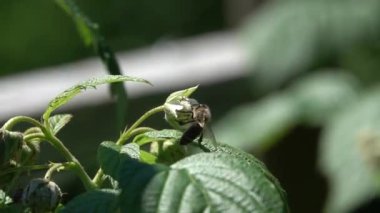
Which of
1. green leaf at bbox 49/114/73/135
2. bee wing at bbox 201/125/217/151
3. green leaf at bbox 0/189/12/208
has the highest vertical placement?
green leaf at bbox 49/114/73/135

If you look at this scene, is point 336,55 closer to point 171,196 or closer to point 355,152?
point 355,152

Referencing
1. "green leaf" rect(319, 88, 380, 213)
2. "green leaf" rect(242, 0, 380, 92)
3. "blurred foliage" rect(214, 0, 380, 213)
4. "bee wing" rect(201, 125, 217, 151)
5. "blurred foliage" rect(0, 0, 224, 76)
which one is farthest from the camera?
"blurred foliage" rect(0, 0, 224, 76)

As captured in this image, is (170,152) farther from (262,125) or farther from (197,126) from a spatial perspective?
(262,125)

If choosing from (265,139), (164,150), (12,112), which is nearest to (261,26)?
(265,139)

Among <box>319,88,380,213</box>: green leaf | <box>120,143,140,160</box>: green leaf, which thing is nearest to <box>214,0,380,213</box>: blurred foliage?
<box>319,88,380,213</box>: green leaf

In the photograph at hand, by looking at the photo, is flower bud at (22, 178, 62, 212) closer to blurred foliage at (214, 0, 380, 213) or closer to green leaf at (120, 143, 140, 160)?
green leaf at (120, 143, 140, 160)

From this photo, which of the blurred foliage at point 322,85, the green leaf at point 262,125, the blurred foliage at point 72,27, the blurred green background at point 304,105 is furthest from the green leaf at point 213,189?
the blurred foliage at point 72,27

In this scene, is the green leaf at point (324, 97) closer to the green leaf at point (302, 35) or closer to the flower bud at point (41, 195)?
the green leaf at point (302, 35)
